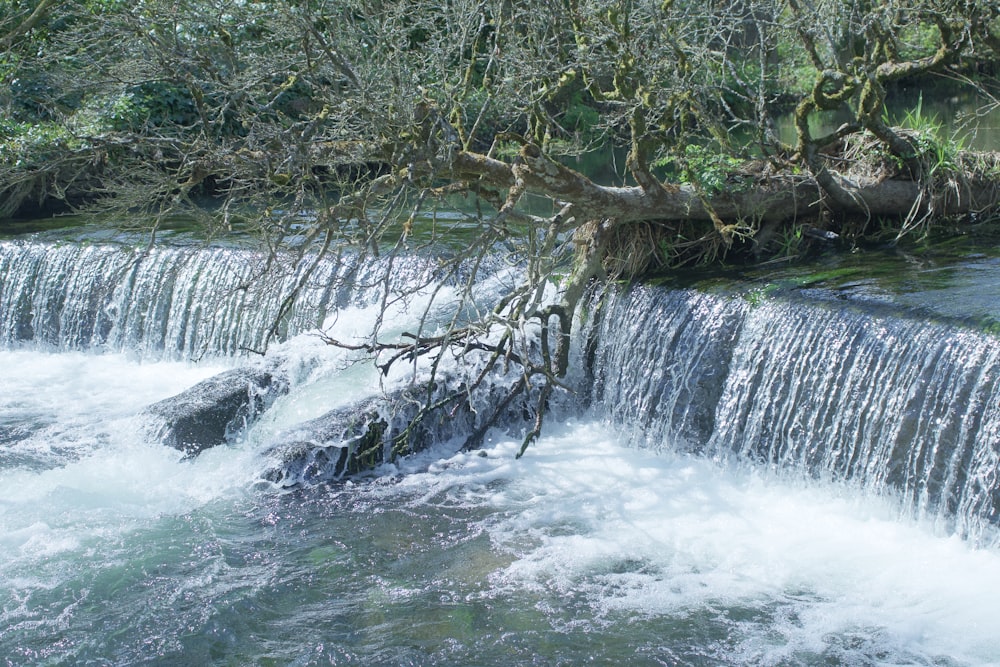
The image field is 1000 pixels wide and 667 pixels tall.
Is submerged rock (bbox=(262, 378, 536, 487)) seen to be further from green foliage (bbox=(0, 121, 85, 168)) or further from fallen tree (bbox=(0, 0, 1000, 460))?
green foliage (bbox=(0, 121, 85, 168))

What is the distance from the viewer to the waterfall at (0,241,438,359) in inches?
369

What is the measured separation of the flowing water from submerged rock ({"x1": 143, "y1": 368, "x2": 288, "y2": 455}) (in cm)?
12

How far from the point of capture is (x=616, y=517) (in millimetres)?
6039

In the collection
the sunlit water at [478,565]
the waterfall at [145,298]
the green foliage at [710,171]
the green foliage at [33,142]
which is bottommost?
the sunlit water at [478,565]

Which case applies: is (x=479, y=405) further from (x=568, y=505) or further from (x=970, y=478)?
(x=970, y=478)

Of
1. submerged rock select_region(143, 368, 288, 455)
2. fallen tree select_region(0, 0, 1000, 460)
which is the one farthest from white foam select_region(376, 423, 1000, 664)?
submerged rock select_region(143, 368, 288, 455)

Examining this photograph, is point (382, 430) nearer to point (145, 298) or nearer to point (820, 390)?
Answer: point (820, 390)

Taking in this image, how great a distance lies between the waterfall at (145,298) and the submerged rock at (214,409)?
131 cm

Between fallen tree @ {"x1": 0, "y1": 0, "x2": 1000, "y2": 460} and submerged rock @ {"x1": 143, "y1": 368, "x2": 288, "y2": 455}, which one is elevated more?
fallen tree @ {"x1": 0, "y1": 0, "x2": 1000, "y2": 460}

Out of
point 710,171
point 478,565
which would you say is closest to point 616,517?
point 478,565

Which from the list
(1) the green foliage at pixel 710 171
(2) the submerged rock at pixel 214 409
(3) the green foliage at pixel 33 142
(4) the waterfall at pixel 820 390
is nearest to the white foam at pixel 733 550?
(4) the waterfall at pixel 820 390

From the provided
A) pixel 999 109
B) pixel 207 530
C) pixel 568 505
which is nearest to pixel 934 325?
pixel 568 505

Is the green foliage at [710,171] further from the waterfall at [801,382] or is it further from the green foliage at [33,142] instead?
the green foliage at [33,142]

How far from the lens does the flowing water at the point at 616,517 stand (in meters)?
4.79
